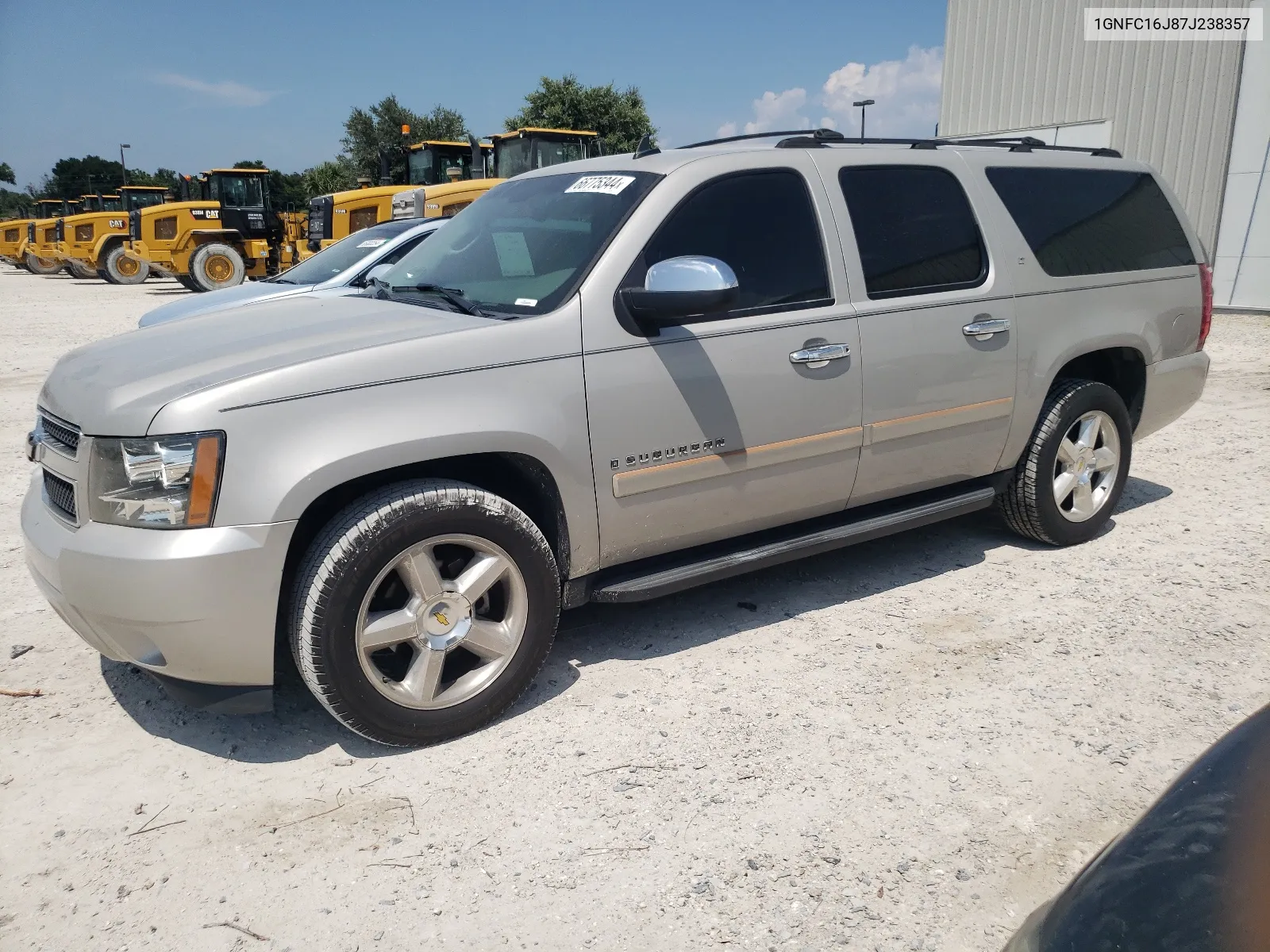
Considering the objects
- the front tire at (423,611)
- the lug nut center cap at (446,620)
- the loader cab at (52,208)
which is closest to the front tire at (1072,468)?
the front tire at (423,611)

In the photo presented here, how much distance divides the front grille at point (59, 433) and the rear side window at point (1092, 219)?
3881 mm

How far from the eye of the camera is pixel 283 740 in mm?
3285

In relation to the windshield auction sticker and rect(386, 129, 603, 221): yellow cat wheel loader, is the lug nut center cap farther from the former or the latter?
rect(386, 129, 603, 221): yellow cat wheel loader

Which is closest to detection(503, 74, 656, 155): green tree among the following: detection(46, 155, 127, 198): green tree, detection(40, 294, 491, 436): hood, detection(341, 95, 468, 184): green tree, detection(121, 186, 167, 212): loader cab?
detection(341, 95, 468, 184): green tree

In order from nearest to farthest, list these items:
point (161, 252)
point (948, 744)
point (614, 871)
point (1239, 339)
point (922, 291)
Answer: point (614, 871) < point (948, 744) < point (922, 291) < point (1239, 339) < point (161, 252)

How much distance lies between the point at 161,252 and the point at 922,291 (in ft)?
79.0

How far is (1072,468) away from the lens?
4859mm

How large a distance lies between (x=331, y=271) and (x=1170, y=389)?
6703 mm

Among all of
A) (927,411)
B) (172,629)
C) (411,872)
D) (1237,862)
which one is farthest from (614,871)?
(927,411)

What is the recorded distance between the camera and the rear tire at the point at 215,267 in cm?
2294

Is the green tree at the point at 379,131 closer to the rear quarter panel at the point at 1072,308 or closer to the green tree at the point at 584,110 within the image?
the green tree at the point at 584,110

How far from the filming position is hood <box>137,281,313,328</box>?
7645mm

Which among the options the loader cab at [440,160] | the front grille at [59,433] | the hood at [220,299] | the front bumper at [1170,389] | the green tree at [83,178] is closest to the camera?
the front grille at [59,433]

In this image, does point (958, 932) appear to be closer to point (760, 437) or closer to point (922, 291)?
point (760, 437)
